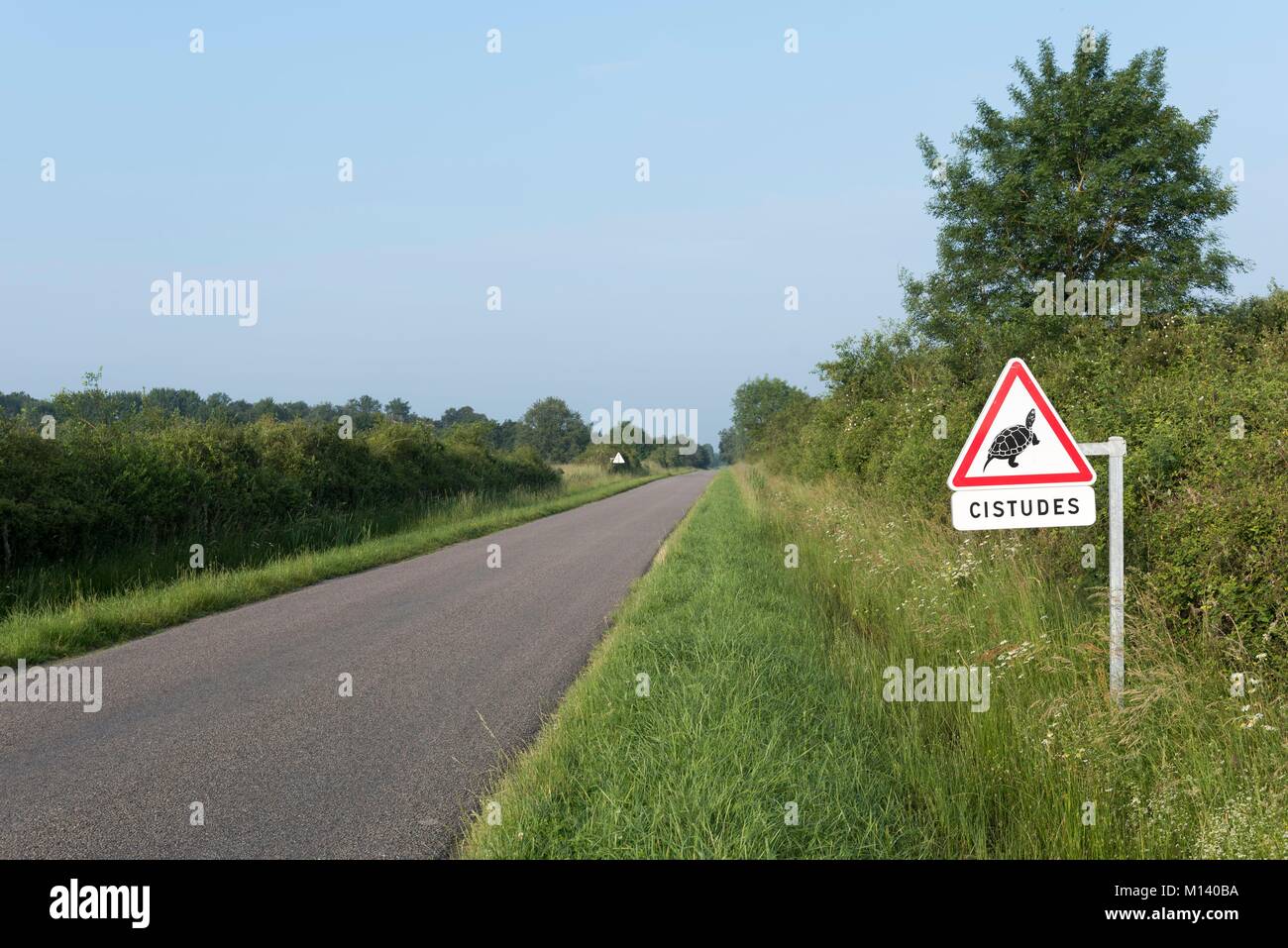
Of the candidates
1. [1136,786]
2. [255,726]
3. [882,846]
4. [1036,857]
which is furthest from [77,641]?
[1136,786]

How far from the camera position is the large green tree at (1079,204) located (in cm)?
2067

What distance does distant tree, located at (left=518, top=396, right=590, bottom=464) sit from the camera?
98.0 meters

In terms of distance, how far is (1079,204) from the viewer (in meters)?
20.8

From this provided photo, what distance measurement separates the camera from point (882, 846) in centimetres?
323

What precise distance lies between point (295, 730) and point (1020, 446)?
504 cm

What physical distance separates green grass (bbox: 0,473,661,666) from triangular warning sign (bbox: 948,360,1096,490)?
808cm

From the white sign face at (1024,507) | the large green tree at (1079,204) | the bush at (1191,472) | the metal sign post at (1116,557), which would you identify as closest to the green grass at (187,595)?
the white sign face at (1024,507)

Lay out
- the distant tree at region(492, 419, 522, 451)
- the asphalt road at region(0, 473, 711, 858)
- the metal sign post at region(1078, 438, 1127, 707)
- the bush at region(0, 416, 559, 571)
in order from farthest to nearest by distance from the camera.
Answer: the distant tree at region(492, 419, 522, 451) → the bush at region(0, 416, 559, 571) → the metal sign post at region(1078, 438, 1127, 707) → the asphalt road at region(0, 473, 711, 858)

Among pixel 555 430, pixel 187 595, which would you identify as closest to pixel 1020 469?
pixel 187 595

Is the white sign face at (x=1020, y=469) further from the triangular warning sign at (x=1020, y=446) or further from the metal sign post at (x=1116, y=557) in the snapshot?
the metal sign post at (x=1116, y=557)

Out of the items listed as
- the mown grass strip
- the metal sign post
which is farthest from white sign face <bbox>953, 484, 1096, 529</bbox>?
the mown grass strip

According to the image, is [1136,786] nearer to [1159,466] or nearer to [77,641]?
[1159,466]

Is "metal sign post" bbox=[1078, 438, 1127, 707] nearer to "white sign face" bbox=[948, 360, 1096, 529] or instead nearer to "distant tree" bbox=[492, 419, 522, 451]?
"white sign face" bbox=[948, 360, 1096, 529]

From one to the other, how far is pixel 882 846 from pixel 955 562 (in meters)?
5.49
